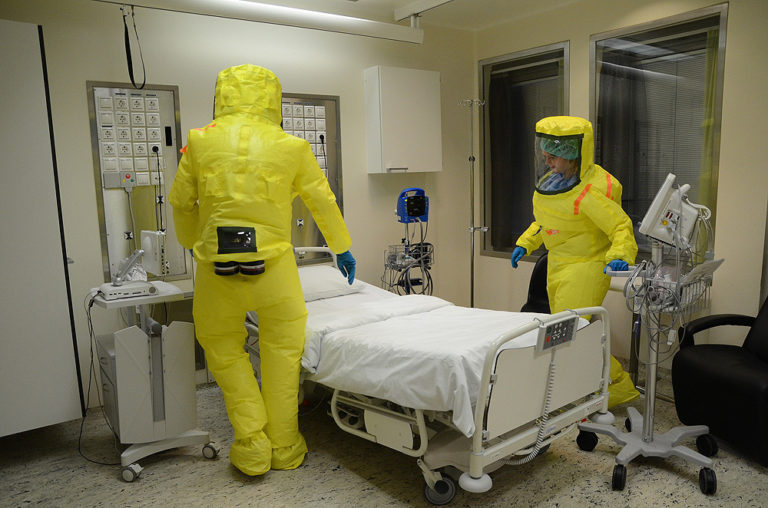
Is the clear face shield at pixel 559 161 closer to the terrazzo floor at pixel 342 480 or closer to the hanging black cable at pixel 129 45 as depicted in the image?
the terrazzo floor at pixel 342 480

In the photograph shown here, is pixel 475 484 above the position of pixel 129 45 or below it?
below

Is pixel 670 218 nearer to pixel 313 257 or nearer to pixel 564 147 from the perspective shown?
pixel 564 147

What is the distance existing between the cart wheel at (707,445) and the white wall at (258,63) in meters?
2.59

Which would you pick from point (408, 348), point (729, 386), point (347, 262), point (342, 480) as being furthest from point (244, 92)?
point (729, 386)

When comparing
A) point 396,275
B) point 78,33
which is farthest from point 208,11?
point 396,275

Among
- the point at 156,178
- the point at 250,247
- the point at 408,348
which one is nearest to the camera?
the point at 408,348

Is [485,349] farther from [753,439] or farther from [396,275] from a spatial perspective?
[396,275]

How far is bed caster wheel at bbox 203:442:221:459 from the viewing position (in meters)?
3.06

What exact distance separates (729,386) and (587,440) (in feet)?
2.37

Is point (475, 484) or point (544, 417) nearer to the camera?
point (475, 484)

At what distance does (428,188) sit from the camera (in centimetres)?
509

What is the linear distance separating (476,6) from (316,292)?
8.28ft

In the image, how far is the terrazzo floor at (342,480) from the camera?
2.64 metres

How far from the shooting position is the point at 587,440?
304cm
